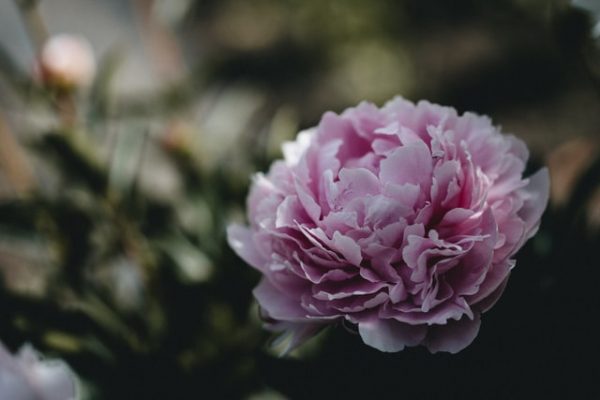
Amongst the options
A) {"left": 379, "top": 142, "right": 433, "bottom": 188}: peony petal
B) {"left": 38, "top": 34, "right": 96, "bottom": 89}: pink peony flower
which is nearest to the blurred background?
{"left": 38, "top": 34, "right": 96, "bottom": 89}: pink peony flower

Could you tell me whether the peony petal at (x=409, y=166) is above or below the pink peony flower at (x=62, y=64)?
above

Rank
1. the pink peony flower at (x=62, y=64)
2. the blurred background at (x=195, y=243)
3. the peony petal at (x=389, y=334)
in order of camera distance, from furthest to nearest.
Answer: the pink peony flower at (x=62, y=64), the blurred background at (x=195, y=243), the peony petal at (x=389, y=334)

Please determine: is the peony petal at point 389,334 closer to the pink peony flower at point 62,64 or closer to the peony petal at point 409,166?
the peony petal at point 409,166

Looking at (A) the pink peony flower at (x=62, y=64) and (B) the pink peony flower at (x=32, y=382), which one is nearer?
(B) the pink peony flower at (x=32, y=382)

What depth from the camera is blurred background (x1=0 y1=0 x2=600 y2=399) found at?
50 cm

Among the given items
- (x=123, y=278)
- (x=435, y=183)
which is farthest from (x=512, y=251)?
(x=123, y=278)

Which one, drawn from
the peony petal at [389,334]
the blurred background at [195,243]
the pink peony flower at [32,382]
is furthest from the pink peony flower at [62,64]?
the peony petal at [389,334]

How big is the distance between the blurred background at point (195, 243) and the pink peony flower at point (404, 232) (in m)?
0.08

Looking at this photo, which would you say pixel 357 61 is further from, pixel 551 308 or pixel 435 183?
pixel 435 183

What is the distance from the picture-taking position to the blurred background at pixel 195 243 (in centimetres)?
50

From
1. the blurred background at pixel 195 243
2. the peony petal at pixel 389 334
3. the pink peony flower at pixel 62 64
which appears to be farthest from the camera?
the pink peony flower at pixel 62 64

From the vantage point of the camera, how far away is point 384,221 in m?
0.39

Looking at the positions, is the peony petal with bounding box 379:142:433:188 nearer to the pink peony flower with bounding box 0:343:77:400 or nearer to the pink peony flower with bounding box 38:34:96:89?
the pink peony flower with bounding box 0:343:77:400

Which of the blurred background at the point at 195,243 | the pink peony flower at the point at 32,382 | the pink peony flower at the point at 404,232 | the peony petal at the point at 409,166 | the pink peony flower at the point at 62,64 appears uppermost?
the peony petal at the point at 409,166
